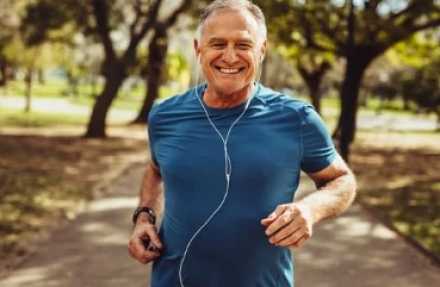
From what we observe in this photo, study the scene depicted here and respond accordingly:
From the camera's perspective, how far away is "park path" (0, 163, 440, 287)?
21.5 ft

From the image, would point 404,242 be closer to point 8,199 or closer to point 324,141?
point 8,199

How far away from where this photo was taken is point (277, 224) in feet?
7.32

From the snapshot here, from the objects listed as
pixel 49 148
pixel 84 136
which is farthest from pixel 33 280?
pixel 84 136

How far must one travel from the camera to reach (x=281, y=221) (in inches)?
87.7

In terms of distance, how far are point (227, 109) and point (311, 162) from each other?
357mm

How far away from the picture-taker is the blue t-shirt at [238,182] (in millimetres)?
2404

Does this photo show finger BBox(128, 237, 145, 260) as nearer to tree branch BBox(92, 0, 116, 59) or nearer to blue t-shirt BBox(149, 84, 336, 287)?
blue t-shirt BBox(149, 84, 336, 287)

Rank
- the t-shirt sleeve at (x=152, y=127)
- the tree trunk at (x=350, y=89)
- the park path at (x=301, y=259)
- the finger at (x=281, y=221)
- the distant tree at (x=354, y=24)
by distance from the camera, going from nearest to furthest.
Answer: the finger at (x=281, y=221)
the t-shirt sleeve at (x=152, y=127)
the park path at (x=301, y=259)
the tree trunk at (x=350, y=89)
the distant tree at (x=354, y=24)

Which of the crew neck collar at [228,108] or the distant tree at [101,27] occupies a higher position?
the crew neck collar at [228,108]

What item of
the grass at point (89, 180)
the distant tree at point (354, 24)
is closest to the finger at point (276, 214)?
the grass at point (89, 180)

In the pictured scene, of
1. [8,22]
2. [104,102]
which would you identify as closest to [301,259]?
[104,102]

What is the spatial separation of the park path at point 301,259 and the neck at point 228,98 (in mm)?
4095

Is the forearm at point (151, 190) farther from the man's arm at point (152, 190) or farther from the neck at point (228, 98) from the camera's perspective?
the neck at point (228, 98)

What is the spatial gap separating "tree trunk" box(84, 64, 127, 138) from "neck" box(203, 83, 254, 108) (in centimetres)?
2014
